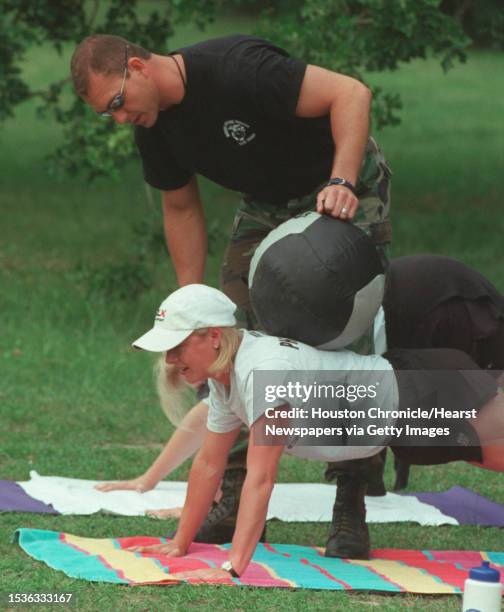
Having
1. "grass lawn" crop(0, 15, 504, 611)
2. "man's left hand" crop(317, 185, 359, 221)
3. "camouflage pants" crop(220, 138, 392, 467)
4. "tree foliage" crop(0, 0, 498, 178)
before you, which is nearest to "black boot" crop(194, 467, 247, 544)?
"camouflage pants" crop(220, 138, 392, 467)

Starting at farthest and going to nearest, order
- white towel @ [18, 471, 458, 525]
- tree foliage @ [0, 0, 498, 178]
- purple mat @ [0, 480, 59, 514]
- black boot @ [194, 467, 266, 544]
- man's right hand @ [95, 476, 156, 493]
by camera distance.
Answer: tree foliage @ [0, 0, 498, 178] < man's right hand @ [95, 476, 156, 493] < white towel @ [18, 471, 458, 525] < purple mat @ [0, 480, 59, 514] < black boot @ [194, 467, 266, 544]

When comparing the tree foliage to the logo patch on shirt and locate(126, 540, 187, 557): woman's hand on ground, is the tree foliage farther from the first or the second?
locate(126, 540, 187, 557): woman's hand on ground

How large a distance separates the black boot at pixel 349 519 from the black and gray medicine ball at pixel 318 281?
0.64m

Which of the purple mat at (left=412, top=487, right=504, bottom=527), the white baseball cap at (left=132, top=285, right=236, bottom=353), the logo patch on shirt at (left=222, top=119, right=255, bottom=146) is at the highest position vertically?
the logo patch on shirt at (left=222, top=119, right=255, bottom=146)

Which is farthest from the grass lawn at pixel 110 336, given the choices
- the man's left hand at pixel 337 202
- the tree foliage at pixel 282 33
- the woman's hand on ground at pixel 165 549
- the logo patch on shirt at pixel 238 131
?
the logo patch on shirt at pixel 238 131

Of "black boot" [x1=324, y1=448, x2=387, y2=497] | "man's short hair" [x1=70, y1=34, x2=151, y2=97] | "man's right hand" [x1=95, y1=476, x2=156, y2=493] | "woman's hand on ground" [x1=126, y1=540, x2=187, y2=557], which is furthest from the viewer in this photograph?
"man's right hand" [x1=95, y1=476, x2=156, y2=493]

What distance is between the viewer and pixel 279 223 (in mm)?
5039

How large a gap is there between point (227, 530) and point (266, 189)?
50.4 inches

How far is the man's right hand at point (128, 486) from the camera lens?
18.6 ft

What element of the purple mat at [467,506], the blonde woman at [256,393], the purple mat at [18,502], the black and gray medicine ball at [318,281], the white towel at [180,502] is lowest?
the purple mat at [18,502]

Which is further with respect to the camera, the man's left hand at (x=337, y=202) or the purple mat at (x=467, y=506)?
the purple mat at (x=467, y=506)

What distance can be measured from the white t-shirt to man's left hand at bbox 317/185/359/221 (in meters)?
0.44

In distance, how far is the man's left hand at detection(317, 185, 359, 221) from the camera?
4445 mm

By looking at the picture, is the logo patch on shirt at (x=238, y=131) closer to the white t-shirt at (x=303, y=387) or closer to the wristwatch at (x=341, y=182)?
the wristwatch at (x=341, y=182)
